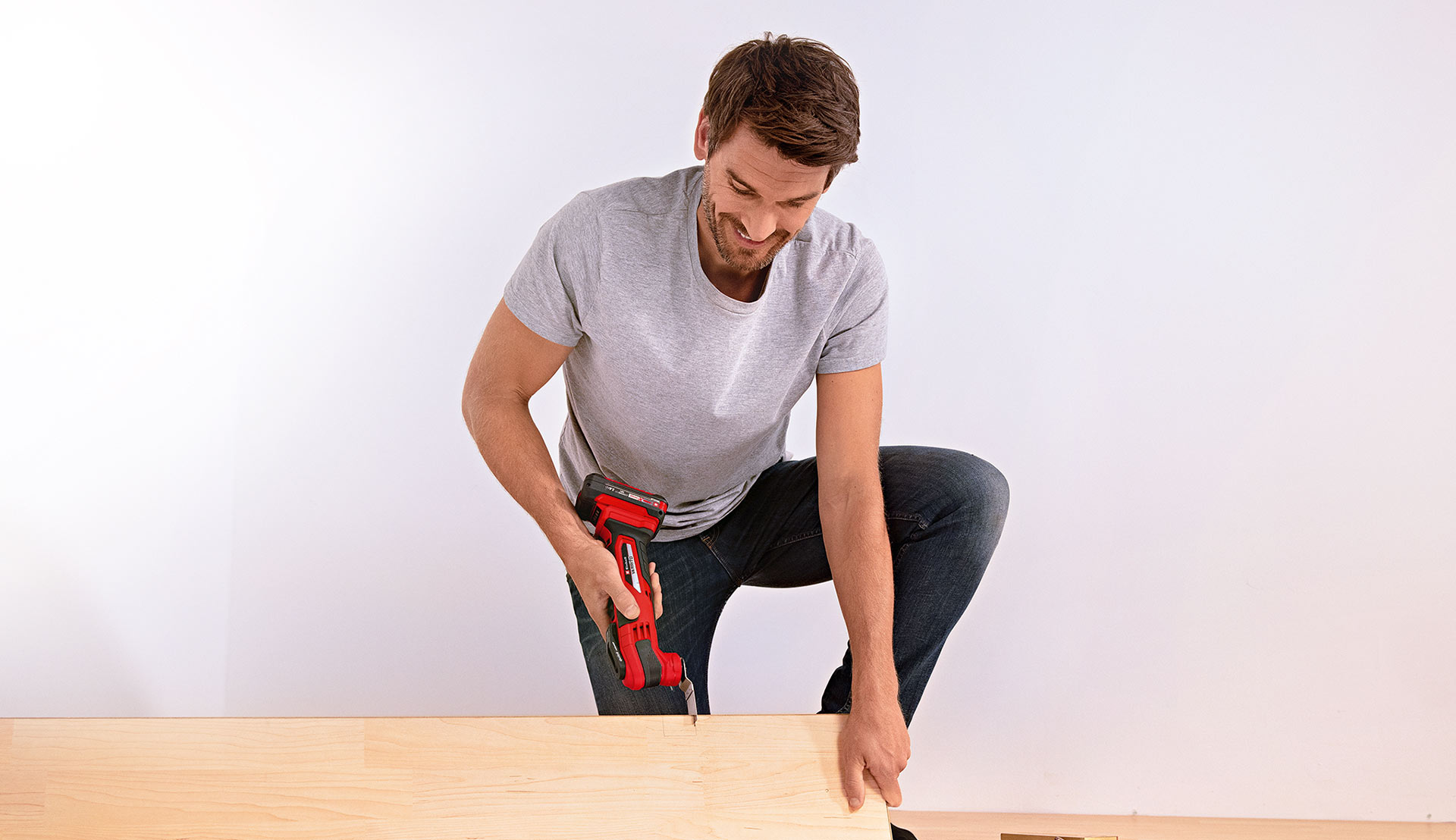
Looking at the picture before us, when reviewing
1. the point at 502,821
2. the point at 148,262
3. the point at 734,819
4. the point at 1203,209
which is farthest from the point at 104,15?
the point at 1203,209

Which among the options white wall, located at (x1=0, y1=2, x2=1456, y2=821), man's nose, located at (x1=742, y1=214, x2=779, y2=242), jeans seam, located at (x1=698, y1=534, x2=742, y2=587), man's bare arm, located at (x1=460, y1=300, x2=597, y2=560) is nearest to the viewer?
man's nose, located at (x1=742, y1=214, x2=779, y2=242)

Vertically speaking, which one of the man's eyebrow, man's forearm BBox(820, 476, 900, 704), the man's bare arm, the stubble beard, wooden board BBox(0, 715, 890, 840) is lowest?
wooden board BBox(0, 715, 890, 840)

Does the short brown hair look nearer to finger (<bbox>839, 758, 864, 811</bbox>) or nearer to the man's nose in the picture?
the man's nose

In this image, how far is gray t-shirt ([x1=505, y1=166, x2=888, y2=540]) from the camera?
1385 millimetres

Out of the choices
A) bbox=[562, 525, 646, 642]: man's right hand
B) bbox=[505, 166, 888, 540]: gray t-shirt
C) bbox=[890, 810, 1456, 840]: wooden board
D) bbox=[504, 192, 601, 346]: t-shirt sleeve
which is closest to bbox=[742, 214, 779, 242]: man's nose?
bbox=[505, 166, 888, 540]: gray t-shirt

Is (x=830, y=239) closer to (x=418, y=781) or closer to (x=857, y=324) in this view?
(x=857, y=324)

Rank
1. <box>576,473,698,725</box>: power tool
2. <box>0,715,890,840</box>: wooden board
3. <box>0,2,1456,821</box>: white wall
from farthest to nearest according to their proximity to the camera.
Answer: <box>0,2,1456,821</box>: white wall < <box>576,473,698,725</box>: power tool < <box>0,715,890,840</box>: wooden board

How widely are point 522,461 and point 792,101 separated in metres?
0.64

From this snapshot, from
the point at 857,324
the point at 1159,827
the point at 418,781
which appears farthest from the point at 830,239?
the point at 1159,827

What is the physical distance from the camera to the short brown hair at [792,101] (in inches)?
46.6

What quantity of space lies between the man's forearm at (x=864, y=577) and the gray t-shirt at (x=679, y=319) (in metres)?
0.20

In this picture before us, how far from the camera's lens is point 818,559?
1.51m

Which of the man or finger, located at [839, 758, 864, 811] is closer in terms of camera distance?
finger, located at [839, 758, 864, 811]

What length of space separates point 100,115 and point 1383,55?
257 cm
